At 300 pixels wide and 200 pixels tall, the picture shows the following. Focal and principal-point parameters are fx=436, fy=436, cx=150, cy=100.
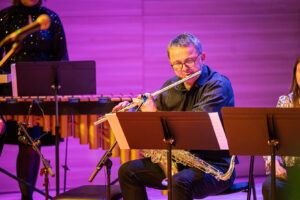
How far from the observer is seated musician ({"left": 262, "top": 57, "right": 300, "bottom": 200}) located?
9.85 ft

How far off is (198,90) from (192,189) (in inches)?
28.9

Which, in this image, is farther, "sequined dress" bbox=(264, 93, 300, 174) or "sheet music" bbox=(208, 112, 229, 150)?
"sequined dress" bbox=(264, 93, 300, 174)

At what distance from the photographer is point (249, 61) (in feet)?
18.8

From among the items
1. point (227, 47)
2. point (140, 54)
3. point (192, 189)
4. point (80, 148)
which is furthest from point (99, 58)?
point (192, 189)

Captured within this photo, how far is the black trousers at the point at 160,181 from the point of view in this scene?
2.78 meters

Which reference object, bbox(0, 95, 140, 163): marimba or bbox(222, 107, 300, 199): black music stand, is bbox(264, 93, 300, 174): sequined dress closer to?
bbox(222, 107, 300, 199): black music stand

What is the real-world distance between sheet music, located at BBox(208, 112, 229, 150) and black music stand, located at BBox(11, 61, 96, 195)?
128 cm

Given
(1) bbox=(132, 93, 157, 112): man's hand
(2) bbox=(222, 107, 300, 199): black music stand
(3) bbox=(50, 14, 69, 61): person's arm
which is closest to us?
(2) bbox=(222, 107, 300, 199): black music stand

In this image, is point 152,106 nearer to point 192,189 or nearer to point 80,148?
point 192,189

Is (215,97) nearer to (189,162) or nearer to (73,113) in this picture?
(189,162)

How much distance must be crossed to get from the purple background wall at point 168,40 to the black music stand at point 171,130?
9.46 feet

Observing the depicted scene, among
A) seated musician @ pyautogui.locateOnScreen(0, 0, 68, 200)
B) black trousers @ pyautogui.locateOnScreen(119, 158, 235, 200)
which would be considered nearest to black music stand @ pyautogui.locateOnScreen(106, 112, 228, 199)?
black trousers @ pyautogui.locateOnScreen(119, 158, 235, 200)

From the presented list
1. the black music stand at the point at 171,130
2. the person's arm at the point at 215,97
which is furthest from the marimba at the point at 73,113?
the black music stand at the point at 171,130

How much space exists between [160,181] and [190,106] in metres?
0.58
